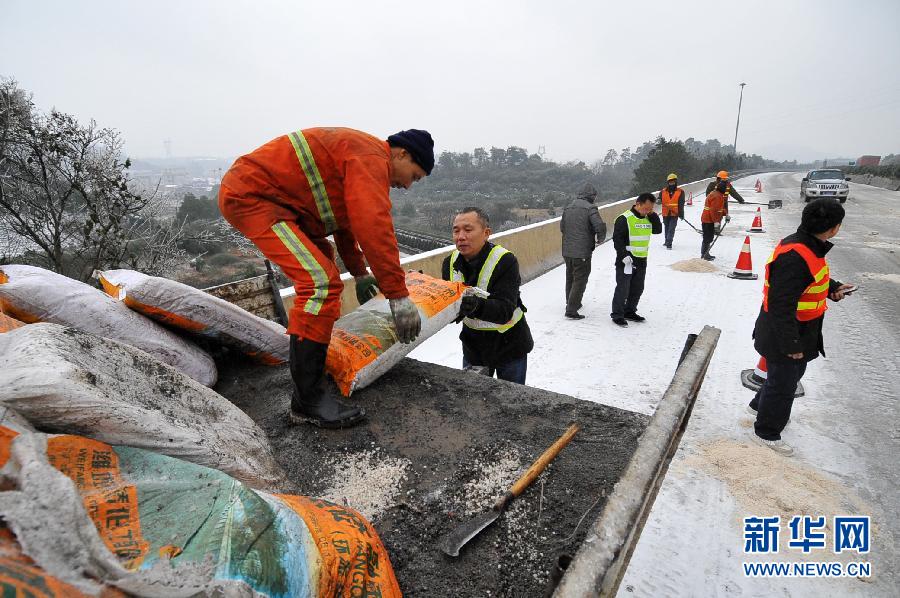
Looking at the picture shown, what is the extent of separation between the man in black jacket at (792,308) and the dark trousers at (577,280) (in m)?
2.74

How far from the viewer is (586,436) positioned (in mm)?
1852

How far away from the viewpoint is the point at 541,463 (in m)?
1.63

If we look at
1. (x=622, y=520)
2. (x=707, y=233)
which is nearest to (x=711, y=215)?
(x=707, y=233)

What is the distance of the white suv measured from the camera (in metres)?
19.5

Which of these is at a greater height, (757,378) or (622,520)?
(622,520)

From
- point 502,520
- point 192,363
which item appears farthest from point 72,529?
point 192,363

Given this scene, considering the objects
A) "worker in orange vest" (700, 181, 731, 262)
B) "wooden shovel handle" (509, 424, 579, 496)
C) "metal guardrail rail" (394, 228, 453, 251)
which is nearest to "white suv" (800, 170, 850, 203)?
"worker in orange vest" (700, 181, 731, 262)

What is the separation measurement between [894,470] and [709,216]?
6.69 m

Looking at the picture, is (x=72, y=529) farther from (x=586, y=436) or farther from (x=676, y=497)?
(x=676, y=497)

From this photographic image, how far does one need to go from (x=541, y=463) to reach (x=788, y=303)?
2.28m

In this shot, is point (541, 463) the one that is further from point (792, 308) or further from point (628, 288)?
point (628, 288)

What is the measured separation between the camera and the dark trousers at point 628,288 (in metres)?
5.62

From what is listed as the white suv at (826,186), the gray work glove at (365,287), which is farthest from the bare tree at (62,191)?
the white suv at (826,186)

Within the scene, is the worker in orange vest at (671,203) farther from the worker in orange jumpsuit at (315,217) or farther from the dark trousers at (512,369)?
the worker in orange jumpsuit at (315,217)
